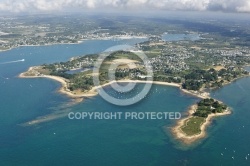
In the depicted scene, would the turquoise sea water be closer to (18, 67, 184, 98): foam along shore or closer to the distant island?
(18, 67, 184, 98): foam along shore

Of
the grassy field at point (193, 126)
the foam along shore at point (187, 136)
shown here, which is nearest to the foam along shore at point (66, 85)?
the foam along shore at point (187, 136)

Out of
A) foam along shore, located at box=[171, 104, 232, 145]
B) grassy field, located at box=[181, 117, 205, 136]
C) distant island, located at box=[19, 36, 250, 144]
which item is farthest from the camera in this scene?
distant island, located at box=[19, 36, 250, 144]

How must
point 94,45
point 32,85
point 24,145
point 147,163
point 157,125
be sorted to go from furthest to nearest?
1. point 94,45
2. point 32,85
3. point 157,125
4. point 24,145
5. point 147,163

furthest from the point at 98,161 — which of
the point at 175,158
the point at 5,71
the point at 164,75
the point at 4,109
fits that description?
the point at 5,71

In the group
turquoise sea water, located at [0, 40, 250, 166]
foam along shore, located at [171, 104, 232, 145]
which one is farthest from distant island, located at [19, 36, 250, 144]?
A: turquoise sea water, located at [0, 40, 250, 166]

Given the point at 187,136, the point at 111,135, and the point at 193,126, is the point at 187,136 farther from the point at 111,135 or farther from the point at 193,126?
the point at 111,135

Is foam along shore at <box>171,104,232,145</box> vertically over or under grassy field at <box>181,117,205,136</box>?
under

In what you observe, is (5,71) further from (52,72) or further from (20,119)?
(20,119)
